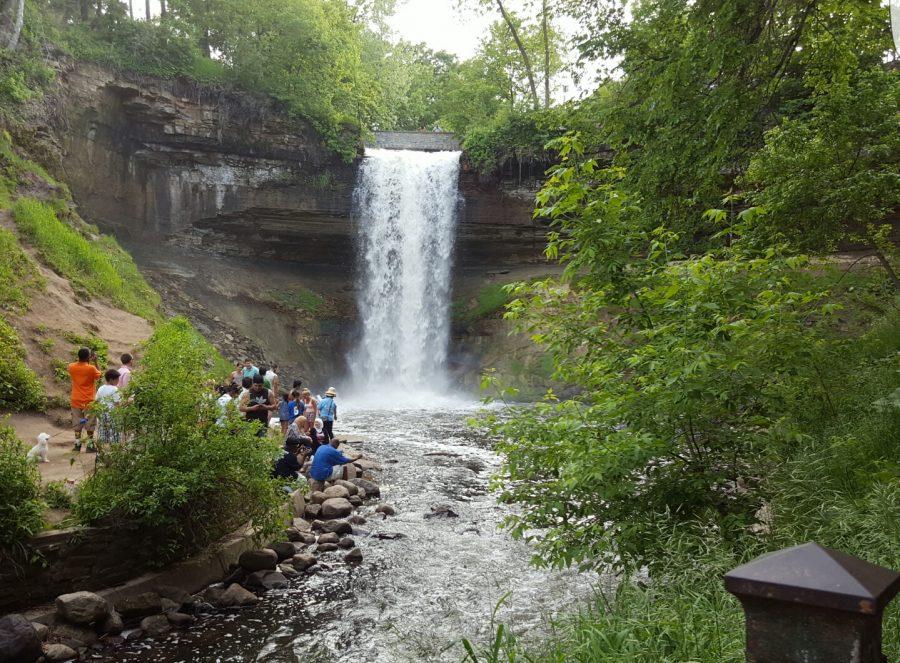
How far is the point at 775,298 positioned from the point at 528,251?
25.4m

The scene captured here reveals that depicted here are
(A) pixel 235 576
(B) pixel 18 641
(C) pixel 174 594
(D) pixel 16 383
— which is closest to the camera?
(B) pixel 18 641

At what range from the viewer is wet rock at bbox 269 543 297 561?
785cm

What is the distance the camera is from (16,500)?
18.9 ft

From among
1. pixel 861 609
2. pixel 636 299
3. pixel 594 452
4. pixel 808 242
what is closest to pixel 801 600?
pixel 861 609

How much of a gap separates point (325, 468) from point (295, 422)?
1546mm

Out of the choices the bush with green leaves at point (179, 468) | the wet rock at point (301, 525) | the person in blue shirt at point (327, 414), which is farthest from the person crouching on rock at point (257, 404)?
the bush with green leaves at point (179, 468)

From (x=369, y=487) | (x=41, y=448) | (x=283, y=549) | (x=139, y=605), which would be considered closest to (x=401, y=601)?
(x=283, y=549)

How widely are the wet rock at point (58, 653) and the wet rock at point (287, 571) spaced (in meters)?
2.38

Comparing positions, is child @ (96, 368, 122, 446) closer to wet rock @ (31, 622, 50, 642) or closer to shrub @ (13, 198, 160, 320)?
wet rock @ (31, 622, 50, 642)

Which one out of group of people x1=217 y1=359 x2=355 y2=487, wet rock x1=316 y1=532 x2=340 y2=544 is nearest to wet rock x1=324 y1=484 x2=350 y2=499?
group of people x1=217 y1=359 x2=355 y2=487

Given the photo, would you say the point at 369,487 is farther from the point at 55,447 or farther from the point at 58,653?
Result: the point at 58,653

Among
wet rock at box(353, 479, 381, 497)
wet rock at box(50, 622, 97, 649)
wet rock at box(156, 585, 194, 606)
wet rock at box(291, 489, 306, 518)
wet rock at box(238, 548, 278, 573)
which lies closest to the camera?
wet rock at box(50, 622, 97, 649)

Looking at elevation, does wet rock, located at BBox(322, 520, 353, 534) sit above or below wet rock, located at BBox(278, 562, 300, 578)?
below

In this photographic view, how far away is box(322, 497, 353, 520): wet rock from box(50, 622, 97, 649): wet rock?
419cm
